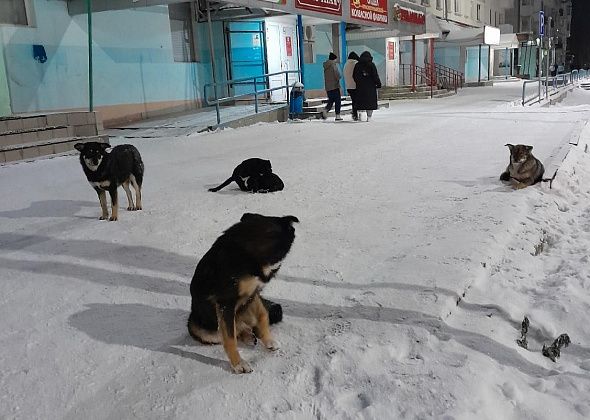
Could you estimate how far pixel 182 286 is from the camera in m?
3.45

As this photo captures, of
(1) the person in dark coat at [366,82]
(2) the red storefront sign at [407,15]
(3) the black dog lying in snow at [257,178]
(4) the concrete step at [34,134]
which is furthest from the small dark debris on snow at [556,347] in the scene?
(2) the red storefront sign at [407,15]

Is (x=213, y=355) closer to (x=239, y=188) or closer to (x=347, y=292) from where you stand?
(x=347, y=292)

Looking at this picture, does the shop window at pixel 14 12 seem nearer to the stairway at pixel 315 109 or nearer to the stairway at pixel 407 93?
the stairway at pixel 315 109

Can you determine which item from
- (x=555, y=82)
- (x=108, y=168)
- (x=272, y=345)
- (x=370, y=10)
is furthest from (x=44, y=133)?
(x=555, y=82)

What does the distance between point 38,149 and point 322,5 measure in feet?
34.5

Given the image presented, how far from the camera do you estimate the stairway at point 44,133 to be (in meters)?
Result: 8.87

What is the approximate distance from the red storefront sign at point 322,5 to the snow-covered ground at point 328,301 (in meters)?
9.93

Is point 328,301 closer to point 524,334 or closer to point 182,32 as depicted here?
point 524,334

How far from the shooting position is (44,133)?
31.0ft

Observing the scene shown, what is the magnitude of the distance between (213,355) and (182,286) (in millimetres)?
954

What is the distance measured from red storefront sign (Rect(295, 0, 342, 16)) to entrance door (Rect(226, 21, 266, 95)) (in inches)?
86.4

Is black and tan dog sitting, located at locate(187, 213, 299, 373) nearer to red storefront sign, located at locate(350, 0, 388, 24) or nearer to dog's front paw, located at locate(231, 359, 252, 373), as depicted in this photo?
dog's front paw, located at locate(231, 359, 252, 373)

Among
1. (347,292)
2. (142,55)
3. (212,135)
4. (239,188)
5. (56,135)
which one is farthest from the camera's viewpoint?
(142,55)

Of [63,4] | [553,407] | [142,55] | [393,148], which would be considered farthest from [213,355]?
[142,55]
